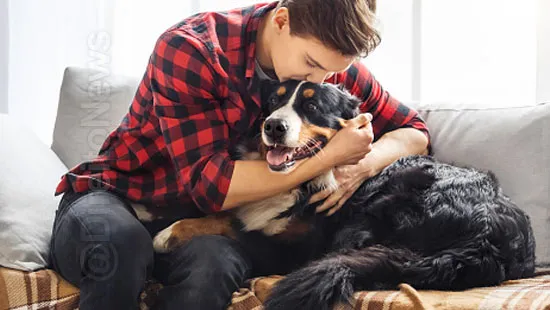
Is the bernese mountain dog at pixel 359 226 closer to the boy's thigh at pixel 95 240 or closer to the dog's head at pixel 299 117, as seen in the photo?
the dog's head at pixel 299 117

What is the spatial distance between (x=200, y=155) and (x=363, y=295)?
1.85 feet

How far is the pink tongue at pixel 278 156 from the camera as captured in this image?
176cm

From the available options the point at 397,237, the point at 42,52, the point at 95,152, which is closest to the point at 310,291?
the point at 397,237

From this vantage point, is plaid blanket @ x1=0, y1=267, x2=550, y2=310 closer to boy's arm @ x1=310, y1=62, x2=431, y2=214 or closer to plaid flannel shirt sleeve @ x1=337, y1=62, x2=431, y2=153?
boy's arm @ x1=310, y1=62, x2=431, y2=214

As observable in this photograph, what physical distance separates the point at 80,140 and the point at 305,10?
4.02 feet

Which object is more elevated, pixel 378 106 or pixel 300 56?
pixel 300 56

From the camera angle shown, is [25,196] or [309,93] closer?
[309,93]

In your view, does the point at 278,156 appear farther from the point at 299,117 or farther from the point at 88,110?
the point at 88,110

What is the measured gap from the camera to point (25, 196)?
1.95 meters

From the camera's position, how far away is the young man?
1.61m

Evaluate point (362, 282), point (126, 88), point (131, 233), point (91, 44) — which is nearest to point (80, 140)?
point (126, 88)

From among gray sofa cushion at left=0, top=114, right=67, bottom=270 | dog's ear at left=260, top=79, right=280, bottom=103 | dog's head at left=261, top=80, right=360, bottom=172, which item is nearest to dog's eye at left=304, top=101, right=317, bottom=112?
dog's head at left=261, top=80, right=360, bottom=172

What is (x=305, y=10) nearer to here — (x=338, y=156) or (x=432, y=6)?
(x=338, y=156)

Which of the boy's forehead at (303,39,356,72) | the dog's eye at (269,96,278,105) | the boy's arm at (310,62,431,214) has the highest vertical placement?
the boy's forehead at (303,39,356,72)
